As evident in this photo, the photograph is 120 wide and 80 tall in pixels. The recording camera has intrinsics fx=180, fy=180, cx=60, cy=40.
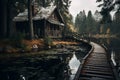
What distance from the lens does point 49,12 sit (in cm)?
3597

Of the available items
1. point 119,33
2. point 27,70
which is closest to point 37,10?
point 27,70

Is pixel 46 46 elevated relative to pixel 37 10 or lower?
lower

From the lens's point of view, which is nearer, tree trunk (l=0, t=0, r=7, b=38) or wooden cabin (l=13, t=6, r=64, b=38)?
tree trunk (l=0, t=0, r=7, b=38)

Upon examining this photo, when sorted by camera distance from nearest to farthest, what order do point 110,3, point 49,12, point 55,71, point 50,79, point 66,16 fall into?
point 50,79, point 55,71, point 110,3, point 49,12, point 66,16

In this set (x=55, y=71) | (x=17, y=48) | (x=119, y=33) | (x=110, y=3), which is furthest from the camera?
(x=119, y=33)

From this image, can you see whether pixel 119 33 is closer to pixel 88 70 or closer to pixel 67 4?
pixel 67 4

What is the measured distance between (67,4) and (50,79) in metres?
43.5

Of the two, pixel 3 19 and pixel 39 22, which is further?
pixel 39 22

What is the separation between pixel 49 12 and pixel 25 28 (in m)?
6.22

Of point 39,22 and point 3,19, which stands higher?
point 3,19

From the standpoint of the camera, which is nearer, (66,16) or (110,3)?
(110,3)

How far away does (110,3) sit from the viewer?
59.8ft

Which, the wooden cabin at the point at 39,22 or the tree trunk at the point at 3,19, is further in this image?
the wooden cabin at the point at 39,22

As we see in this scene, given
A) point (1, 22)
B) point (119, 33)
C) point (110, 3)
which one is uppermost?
point (110, 3)
